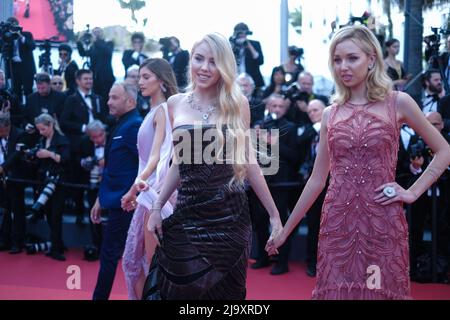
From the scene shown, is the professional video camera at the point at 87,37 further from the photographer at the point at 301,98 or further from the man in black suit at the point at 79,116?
the photographer at the point at 301,98

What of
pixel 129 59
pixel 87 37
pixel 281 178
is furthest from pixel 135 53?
pixel 281 178

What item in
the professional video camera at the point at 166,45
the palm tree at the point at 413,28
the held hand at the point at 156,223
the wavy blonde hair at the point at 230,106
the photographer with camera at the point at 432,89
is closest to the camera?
the wavy blonde hair at the point at 230,106

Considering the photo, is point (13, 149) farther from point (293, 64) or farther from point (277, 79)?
point (293, 64)

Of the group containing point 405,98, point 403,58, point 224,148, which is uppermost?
point 403,58

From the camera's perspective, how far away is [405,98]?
9.83 ft

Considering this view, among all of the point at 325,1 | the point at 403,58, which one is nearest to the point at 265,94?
the point at 325,1

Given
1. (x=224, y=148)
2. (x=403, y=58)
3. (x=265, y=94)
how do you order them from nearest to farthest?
(x=224, y=148) < (x=265, y=94) < (x=403, y=58)

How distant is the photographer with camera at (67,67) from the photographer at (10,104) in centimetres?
98

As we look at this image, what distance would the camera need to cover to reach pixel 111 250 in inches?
178

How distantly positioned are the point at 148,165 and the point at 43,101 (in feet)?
14.6

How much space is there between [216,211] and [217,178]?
0.52 feet

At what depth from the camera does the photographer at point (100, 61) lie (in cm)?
885

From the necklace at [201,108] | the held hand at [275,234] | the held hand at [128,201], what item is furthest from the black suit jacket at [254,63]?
the held hand at [275,234]
